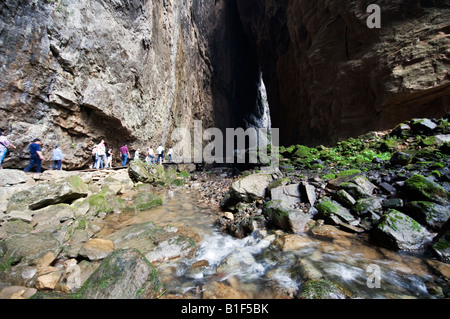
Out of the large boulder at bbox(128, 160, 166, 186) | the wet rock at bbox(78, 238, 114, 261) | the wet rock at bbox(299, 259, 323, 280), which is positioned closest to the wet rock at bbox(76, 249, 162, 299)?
the wet rock at bbox(78, 238, 114, 261)

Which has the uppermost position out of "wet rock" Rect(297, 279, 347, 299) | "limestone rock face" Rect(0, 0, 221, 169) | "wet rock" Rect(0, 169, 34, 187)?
"limestone rock face" Rect(0, 0, 221, 169)

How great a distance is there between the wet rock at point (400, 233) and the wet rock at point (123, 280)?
367 cm

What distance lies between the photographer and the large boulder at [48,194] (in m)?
4.45

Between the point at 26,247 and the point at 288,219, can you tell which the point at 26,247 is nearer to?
the point at 26,247

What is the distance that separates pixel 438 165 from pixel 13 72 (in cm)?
1311

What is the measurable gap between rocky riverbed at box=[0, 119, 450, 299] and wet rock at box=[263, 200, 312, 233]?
23 mm

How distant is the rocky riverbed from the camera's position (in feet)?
7.99

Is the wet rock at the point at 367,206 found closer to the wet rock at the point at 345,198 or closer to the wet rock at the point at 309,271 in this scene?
the wet rock at the point at 345,198

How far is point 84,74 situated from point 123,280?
9263 mm

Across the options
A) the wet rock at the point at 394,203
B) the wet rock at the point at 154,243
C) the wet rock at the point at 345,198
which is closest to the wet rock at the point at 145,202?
the wet rock at the point at 154,243

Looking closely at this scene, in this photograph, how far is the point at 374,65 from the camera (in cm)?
Result: 1048

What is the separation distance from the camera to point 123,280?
226 centimetres

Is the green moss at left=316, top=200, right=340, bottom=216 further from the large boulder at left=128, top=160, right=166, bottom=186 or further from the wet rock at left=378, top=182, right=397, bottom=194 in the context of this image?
the large boulder at left=128, top=160, right=166, bottom=186
